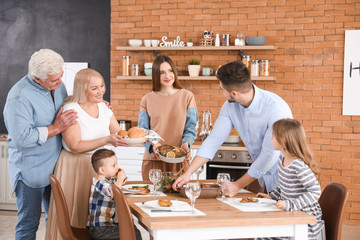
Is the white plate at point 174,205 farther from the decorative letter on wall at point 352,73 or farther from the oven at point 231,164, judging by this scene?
the decorative letter on wall at point 352,73

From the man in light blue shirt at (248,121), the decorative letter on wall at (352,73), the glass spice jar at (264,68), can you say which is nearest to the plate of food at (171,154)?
the man in light blue shirt at (248,121)

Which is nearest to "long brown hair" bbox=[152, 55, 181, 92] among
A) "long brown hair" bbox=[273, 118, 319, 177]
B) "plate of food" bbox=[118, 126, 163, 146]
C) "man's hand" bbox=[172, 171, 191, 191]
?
"plate of food" bbox=[118, 126, 163, 146]

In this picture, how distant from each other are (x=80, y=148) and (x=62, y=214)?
45 cm

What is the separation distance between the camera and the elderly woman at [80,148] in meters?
2.92

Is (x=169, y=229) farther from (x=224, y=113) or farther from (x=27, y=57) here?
(x=27, y=57)

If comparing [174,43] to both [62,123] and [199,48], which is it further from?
[62,123]

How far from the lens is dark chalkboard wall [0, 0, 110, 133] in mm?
6109

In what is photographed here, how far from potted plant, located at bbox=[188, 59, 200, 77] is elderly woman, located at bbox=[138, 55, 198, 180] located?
64.4 inches

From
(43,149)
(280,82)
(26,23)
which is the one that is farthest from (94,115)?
(26,23)

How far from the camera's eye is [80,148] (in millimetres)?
2893

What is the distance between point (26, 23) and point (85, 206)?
4.20m

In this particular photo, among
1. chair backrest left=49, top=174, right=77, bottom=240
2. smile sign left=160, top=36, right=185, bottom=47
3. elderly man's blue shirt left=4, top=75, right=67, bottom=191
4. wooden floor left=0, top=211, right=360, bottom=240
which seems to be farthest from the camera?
smile sign left=160, top=36, right=185, bottom=47

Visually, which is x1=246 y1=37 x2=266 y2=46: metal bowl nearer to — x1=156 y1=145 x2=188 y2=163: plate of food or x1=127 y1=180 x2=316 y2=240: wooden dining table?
x1=156 y1=145 x2=188 y2=163: plate of food

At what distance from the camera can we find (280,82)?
5457 mm
